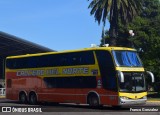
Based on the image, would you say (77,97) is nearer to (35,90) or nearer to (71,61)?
(71,61)

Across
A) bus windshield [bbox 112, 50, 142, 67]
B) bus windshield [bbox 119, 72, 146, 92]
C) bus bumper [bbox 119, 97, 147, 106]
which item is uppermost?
bus windshield [bbox 112, 50, 142, 67]

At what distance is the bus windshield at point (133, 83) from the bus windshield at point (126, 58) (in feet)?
2.06

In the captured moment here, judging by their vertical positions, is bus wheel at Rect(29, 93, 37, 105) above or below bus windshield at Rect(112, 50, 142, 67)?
below

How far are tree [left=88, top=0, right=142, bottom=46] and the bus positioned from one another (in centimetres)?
1946

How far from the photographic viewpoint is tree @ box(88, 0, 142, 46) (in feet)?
160

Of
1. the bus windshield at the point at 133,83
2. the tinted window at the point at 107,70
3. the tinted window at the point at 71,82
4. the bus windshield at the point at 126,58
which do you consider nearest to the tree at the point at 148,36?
the tinted window at the point at 71,82

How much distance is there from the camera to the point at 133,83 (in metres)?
24.5

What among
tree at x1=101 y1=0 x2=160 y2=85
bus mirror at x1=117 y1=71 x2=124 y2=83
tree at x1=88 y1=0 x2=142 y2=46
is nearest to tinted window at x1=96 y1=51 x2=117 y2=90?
bus mirror at x1=117 y1=71 x2=124 y2=83

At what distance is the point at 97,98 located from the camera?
82.8 ft

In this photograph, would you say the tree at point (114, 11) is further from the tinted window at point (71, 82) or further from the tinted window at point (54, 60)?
the tinted window at point (71, 82)

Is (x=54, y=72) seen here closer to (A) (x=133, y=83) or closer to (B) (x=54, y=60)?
(B) (x=54, y=60)

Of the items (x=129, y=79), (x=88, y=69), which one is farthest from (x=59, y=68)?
(x=129, y=79)

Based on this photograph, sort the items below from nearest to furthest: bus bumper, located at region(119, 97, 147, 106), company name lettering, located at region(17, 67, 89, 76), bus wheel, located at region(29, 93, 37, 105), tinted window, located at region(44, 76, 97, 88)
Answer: bus bumper, located at region(119, 97, 147, 106) < tinted window, located at region(44, 76, 97, 88) < company name lettering, located at region(17, 67, 89, 76) < bus wheel, located at region(29, 93, 37, 105)

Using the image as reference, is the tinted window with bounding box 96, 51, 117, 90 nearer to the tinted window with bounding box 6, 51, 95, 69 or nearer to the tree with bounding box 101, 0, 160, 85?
the tinted window with bounding box 6, 51, 95, 69
